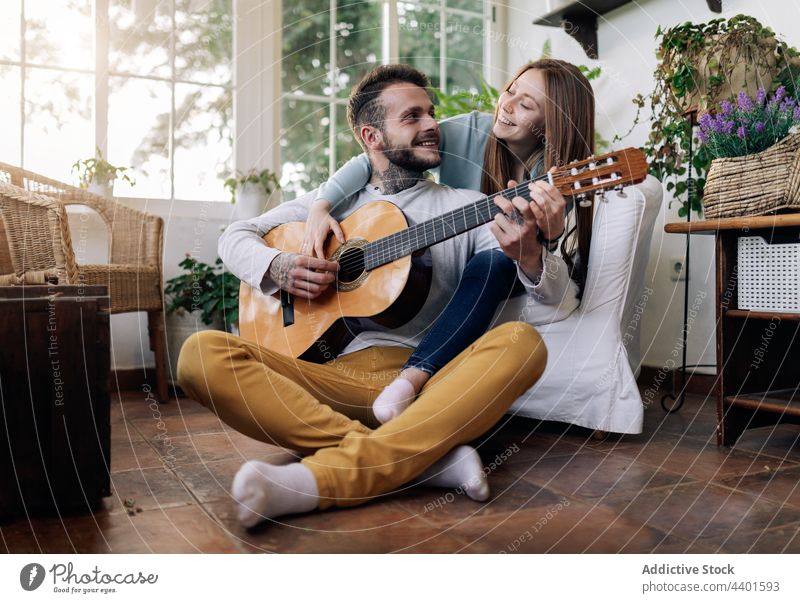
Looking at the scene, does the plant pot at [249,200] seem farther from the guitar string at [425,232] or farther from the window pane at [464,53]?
the guitar string at [425,232]

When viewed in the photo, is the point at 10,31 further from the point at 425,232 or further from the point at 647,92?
the point at 647,92

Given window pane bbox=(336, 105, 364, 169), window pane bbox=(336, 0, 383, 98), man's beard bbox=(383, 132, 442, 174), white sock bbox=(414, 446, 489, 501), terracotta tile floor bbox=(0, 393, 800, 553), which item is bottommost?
terracotta tile floor bbox=(0, 393, 800, 553)

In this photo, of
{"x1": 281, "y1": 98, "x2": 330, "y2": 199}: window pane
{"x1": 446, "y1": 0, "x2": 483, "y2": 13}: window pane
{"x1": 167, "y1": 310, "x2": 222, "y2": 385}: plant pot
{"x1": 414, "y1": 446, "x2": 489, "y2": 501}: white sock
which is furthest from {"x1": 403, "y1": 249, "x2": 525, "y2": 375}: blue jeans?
{"x1": 167, "y1": 310, "x2": 222, "y2": 385}: plant pot

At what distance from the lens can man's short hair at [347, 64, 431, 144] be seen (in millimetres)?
1337

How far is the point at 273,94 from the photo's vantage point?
250cm

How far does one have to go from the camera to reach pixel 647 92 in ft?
7.25

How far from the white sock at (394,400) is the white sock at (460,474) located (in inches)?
4.1

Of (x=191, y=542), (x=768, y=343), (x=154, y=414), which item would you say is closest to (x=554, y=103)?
(x=768, y=343)

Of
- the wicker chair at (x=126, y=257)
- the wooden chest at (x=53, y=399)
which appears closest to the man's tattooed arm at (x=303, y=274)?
the wooden chest at (x=53, y=399)

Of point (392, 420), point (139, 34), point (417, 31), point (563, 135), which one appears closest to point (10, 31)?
point (139, 34)

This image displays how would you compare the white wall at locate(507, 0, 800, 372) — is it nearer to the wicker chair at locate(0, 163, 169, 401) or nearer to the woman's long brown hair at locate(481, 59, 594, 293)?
the woman's long brown hair at locate(481, 59, 594, 293)

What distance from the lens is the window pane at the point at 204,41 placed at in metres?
2.28

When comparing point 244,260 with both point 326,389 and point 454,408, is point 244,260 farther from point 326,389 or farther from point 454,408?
point 454,408

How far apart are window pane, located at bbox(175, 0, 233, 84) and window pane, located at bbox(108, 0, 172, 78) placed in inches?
1.9
